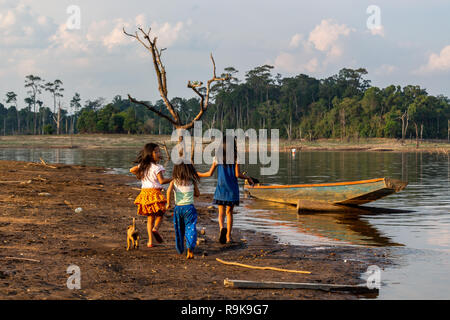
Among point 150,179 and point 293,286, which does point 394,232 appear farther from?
point 293,286

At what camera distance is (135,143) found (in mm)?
88438

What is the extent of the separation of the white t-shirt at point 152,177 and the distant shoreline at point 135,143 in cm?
7516

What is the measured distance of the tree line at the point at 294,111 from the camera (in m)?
95.6

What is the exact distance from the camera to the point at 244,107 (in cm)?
12312

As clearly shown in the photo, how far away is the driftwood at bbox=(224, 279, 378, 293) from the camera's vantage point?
6656 millimetres

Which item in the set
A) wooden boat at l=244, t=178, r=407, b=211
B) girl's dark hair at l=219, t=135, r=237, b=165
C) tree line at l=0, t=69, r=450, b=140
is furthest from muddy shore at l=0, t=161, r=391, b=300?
tree line at l=0, t=69, r=450, b=140

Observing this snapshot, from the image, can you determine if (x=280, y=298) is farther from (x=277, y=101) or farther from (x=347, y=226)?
(x=277, y=101)

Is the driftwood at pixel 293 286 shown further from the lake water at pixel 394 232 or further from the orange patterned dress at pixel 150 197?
the orange patterned dress at pixel 150 197

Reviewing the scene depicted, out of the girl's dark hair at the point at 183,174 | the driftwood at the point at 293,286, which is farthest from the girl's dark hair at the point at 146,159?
the driftwood at the point at 293,286

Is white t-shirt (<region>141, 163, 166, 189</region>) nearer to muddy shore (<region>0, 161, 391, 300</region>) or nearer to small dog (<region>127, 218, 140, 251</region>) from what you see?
small dog (<region>127, 218, 140, 251</region>)

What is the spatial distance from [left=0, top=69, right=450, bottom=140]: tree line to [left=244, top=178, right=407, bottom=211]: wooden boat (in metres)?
59.6
